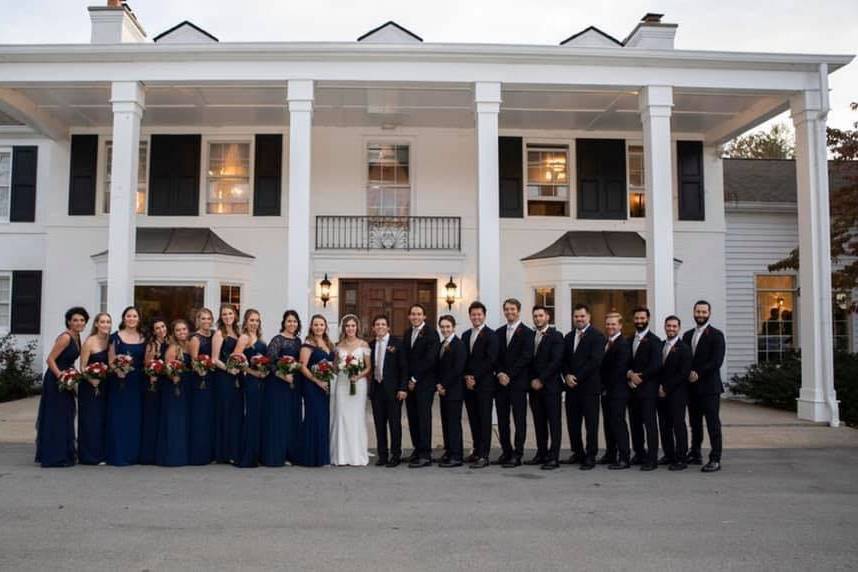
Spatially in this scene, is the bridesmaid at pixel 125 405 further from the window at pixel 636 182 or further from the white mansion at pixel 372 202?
the window at pixel 636 182

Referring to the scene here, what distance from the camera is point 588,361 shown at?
8.02 meters

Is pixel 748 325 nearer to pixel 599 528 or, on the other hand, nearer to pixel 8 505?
pixel 599 528

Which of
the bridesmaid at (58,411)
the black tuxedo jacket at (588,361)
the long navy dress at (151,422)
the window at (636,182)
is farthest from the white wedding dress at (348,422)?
the window at (636,182)

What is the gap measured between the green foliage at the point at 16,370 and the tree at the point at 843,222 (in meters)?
16.4

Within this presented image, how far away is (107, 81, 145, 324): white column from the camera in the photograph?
11.3 metres

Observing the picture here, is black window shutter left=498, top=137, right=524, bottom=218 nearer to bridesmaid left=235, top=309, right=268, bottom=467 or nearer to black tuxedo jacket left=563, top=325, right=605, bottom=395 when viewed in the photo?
black tuxedo jacket left=563, top=325, right=605, bottom=395

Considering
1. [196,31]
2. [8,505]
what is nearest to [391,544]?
[8,505]

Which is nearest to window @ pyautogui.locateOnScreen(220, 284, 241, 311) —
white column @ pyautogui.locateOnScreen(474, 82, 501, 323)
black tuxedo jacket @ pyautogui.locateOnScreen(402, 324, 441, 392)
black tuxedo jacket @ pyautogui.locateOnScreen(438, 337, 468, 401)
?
white column @ pyautogui.locateOnScreen(474, 82, 501, 323)

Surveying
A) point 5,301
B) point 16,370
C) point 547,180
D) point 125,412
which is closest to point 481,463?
point 125,412

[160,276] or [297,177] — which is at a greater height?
[297,177]

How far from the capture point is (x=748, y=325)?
17234mm

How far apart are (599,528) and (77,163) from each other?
14300 mm

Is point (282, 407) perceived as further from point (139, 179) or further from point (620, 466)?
point (139, 179)

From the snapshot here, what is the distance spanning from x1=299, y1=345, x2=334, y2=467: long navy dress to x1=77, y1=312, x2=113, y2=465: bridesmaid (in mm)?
2237
